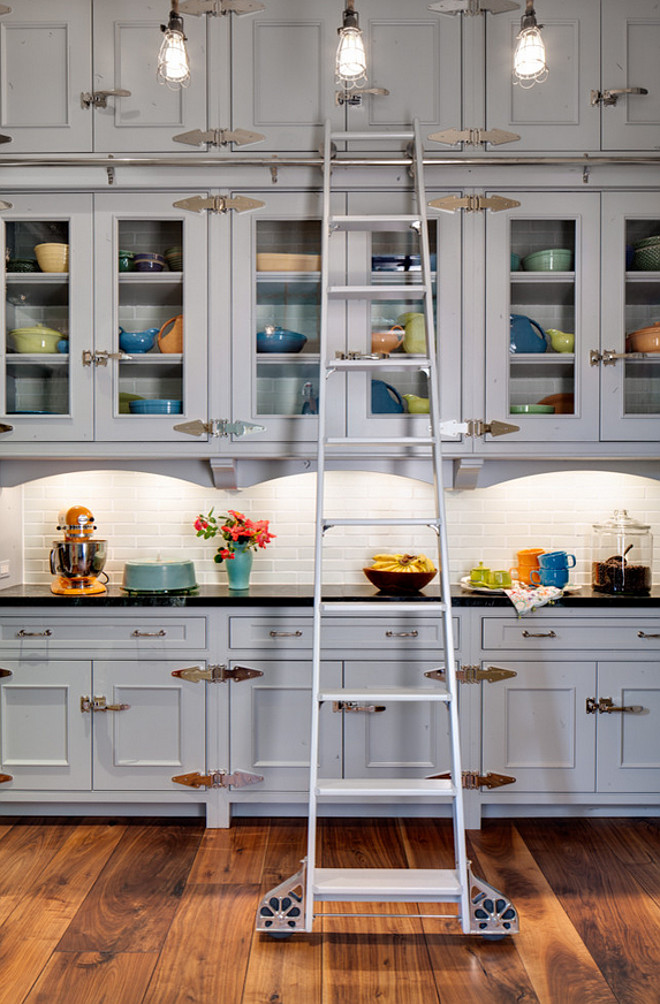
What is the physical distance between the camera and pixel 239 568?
3363mm

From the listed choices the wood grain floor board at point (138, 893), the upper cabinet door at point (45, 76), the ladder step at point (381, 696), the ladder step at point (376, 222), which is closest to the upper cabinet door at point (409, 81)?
the ladder step at point (376, 222)

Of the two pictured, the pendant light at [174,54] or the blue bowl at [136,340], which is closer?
the pendant light at [174,54]

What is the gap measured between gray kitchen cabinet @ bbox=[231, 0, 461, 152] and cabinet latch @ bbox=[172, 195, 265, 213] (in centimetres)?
24

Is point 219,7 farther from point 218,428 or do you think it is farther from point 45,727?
point 45,727

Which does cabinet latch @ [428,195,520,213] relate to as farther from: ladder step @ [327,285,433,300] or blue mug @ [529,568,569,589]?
blue mug @ [529,568,569,589]

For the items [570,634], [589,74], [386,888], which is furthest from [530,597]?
[589,74]

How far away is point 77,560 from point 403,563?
1.37 metres

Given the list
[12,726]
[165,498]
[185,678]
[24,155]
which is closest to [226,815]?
[185,678]

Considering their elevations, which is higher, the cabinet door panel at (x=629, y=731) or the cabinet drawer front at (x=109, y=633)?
the cabinet drawer front at (x=109, y=633)

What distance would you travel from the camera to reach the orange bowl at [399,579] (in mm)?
3268

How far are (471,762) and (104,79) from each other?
3172 mm

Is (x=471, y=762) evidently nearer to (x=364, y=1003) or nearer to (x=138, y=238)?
(x=364, y=1003)

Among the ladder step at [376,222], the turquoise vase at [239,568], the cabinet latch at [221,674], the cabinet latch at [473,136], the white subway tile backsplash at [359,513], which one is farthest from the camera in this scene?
the white subway tile backsplash at [359,513]

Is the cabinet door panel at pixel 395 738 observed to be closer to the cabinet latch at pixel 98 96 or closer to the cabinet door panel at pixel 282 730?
the cabinet door panel at pixel 282 730
